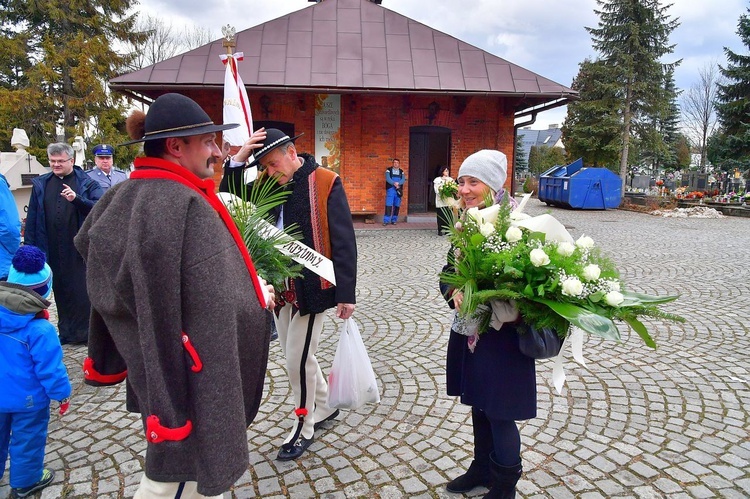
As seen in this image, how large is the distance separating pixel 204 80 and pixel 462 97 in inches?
276

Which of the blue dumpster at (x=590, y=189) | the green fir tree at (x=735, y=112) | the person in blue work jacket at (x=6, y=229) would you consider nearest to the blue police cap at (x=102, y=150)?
the person in blue work jacket at (x=6, y=229)

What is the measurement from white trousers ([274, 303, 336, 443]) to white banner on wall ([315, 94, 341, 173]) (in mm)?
11689

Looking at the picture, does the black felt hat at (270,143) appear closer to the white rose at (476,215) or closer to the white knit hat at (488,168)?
the white knit hat at (488,168)

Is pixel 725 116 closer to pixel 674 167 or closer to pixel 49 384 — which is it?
pixel 674 167

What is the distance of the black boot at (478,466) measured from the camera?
275 centimetres

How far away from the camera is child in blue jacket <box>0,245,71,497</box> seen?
2.67 meters

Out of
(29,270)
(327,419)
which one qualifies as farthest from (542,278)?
(29,270)

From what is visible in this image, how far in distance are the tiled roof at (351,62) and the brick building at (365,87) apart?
28mm

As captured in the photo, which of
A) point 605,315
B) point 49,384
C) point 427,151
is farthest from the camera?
point 427,151

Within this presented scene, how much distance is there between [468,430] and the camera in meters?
3.45

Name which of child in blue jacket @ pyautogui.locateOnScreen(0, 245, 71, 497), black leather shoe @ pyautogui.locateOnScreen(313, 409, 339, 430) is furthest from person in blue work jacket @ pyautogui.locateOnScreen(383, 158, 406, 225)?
child in blue jacket @ pyautogui.locateOnScreen(0, 245, 71, 497)

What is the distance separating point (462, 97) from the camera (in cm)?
1430

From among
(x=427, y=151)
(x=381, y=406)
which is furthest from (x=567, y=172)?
(x=381, y=406)

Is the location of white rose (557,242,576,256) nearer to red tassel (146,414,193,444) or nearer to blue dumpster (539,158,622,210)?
red tassel (146,414,193,444)
